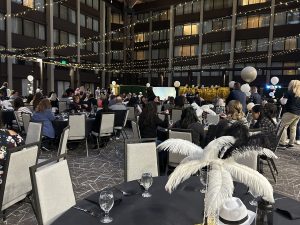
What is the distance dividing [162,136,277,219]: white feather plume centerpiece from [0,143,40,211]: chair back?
5.68 ft

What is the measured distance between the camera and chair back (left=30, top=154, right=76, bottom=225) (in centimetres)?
192

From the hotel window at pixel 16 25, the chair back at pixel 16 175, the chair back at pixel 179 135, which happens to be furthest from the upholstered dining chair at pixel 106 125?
the hotel window at pixel 16 25

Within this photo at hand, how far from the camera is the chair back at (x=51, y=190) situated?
6.28 feet

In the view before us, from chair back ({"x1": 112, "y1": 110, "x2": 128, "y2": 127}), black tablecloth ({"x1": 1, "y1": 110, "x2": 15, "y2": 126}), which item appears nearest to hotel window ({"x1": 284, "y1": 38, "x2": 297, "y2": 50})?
chair back ({"x1": 112, "y1": 110, "x2": 128, "y2": 127})

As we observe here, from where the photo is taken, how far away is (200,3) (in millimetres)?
26203

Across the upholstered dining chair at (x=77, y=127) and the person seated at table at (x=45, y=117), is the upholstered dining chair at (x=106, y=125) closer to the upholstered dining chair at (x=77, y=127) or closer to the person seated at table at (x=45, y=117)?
the upholstered dining chair at (x=77, y=127)

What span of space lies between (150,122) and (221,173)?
11.6 feet

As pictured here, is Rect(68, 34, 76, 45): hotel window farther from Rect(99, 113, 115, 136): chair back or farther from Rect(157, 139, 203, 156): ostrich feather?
Rect(157, 139, 203, 156): ostrich feather

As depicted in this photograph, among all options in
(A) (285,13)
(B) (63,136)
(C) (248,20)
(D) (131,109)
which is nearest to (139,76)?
(C) (248,20)

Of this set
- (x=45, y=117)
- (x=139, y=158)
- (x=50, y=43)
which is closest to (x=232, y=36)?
(x=50, y=43)

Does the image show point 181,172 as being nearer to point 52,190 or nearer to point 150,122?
point 52,190

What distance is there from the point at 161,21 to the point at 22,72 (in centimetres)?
1565

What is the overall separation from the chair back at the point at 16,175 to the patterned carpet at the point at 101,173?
1.81ft

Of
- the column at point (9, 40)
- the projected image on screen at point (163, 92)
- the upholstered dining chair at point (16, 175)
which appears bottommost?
the upholstered dining chair at point (16, 175)
